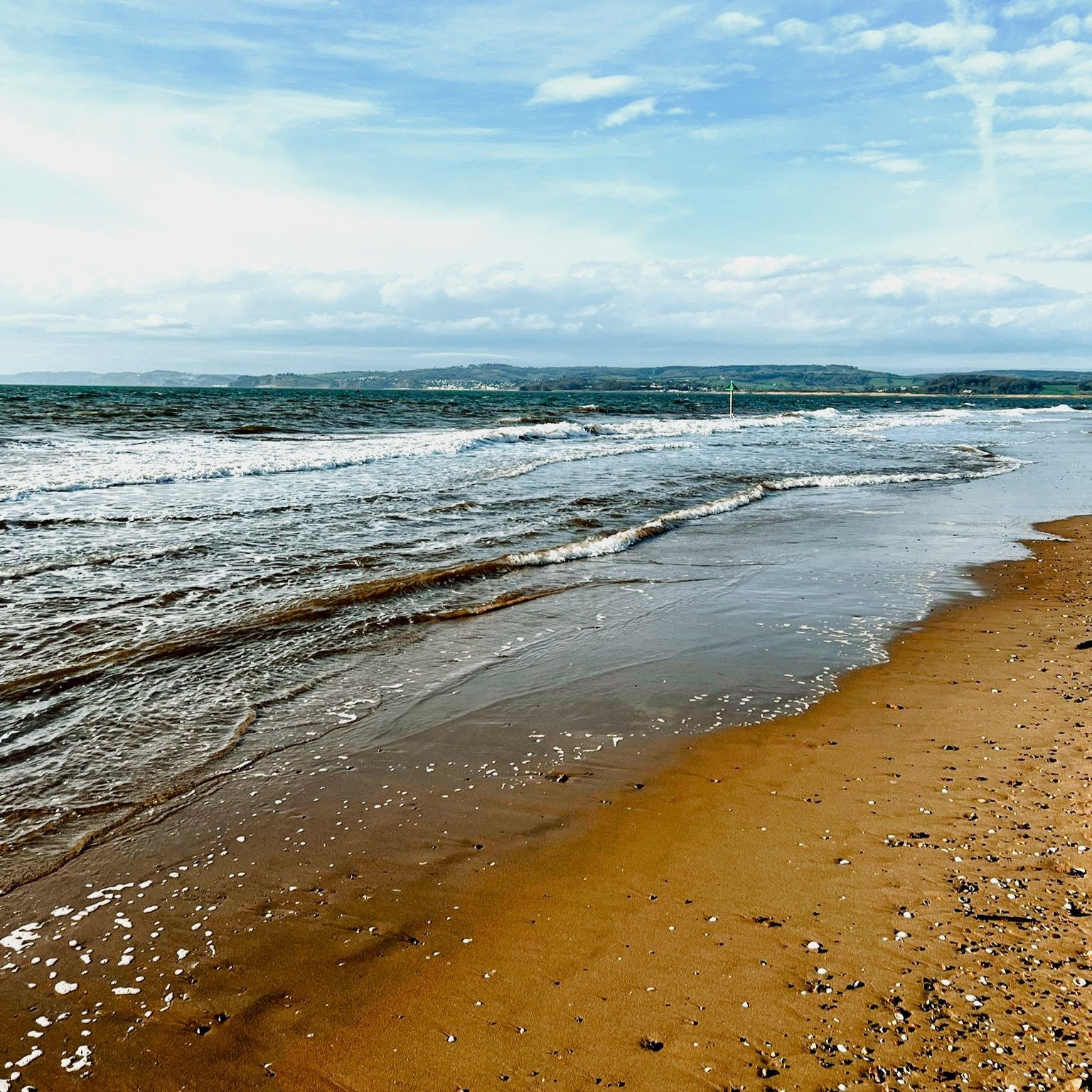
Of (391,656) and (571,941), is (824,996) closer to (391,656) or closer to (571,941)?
(571,941)

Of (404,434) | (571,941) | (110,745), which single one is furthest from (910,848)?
(404,434)

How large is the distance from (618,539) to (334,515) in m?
5.49

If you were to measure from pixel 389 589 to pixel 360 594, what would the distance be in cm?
40

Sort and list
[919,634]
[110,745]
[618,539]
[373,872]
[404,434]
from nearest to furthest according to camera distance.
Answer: [373,872]
[110,745]
[919,634]
[618,539]
[404,434]

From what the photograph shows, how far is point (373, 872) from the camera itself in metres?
3.91

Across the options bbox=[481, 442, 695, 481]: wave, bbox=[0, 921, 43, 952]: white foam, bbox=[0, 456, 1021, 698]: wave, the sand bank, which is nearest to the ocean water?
bbox=[0, 456, 1021, 698]: wave

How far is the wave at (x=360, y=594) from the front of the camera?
6586mm

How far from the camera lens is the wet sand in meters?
2.76

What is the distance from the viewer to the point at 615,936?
3.41 meters

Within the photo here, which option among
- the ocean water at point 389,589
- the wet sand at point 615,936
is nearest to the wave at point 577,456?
the ocean water at point 389,589

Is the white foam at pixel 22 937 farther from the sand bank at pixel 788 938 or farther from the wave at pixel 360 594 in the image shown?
the wave at pixel 360 594

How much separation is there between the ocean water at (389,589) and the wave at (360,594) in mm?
43

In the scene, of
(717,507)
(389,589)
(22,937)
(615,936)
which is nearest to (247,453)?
(717,507)

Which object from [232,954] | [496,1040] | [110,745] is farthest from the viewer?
[110,745]
